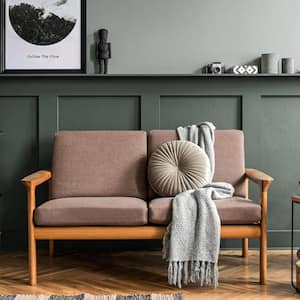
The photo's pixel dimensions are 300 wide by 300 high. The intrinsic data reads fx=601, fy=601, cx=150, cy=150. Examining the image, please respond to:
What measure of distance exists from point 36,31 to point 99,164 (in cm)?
107

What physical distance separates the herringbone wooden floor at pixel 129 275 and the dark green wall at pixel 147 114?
0.39 m

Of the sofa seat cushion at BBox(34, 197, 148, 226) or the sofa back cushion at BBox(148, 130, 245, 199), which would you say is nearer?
the sofa seat cushion at BBox(34, 197, 148, 226)

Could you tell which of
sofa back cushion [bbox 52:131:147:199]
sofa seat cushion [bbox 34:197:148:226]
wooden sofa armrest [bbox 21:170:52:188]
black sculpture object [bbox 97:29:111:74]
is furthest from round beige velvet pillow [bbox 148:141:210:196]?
black sculpture object [bbox 97:29:111:74]

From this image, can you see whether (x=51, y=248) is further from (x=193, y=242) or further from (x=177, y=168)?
(x=193, y=242)

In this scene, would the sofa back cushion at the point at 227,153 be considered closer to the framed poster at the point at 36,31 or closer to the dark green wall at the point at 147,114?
the dark green wall at the point at 147,114

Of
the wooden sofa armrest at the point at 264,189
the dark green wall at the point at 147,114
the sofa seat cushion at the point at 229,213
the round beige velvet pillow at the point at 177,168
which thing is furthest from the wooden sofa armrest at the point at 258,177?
the dark green wall at the point at 147,114

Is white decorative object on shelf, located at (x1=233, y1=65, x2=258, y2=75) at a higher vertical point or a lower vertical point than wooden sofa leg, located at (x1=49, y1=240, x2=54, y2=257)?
higher

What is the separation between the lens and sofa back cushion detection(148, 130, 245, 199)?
389cm

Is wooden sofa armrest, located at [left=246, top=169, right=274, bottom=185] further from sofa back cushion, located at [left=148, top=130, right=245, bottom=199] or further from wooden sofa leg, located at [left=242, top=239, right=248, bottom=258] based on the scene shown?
wooden sofa leg, located at [left=242, top=239, right=248, bottom=258]

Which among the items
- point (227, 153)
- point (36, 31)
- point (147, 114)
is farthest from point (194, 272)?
point (36, 31)

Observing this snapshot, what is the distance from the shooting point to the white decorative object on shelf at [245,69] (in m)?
4.19

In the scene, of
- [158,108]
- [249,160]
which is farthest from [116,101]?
[249,160]

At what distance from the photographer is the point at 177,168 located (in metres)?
3.79

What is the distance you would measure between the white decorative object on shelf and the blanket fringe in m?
1.49
